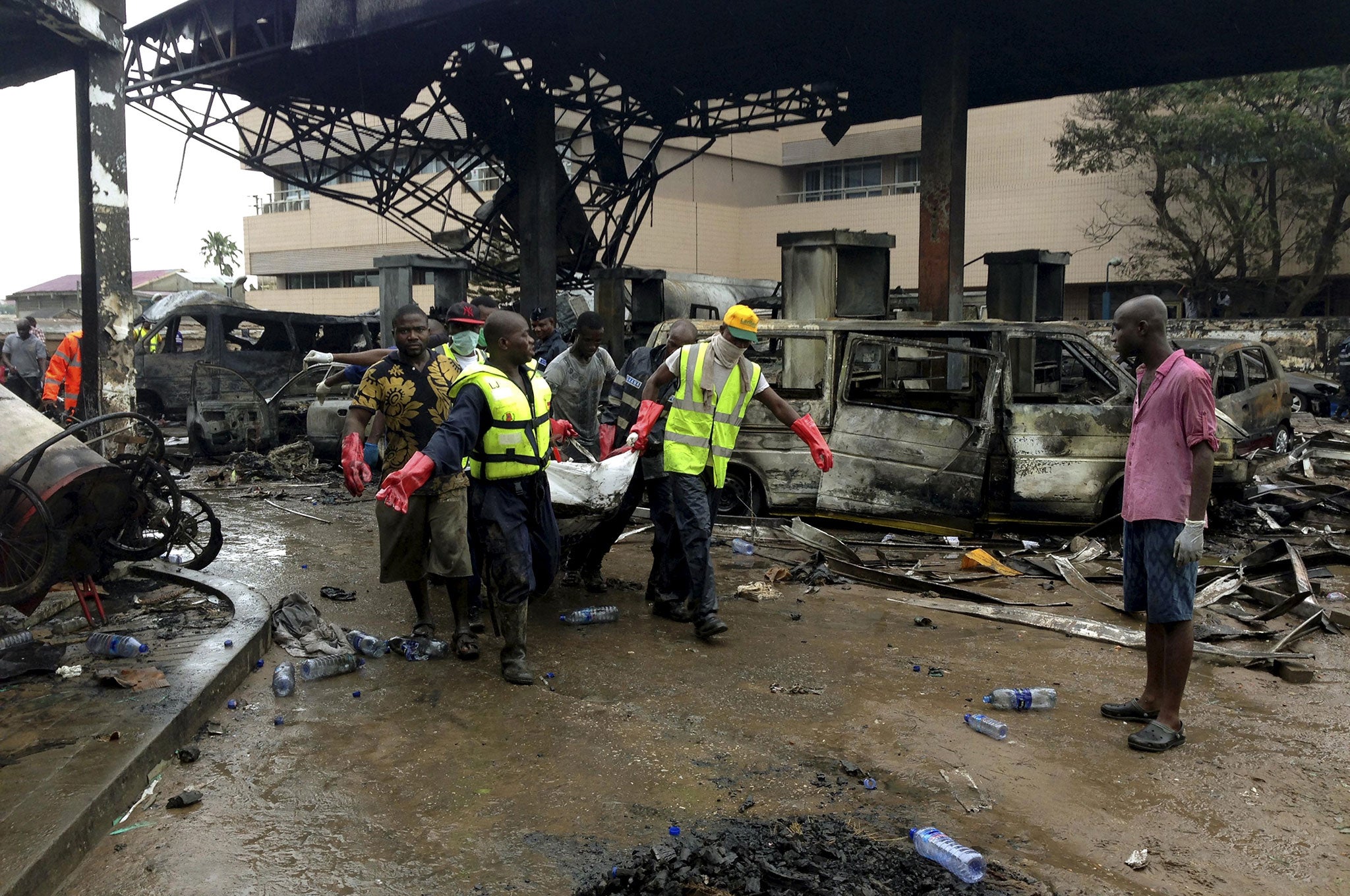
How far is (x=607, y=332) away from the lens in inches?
665

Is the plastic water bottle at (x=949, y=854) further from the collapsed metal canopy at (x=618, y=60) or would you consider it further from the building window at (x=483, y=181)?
the building window at (x=483, y=181)

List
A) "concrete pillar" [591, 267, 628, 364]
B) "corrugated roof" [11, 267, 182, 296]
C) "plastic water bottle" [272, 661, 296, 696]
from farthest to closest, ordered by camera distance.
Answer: "corrugated roof" [11, 267, 182, 296], "concrete pillar" [591, 267, 628, 364], "plastic water bottle" [272, 661, 296, 696]

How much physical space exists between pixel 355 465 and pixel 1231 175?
27.9 m

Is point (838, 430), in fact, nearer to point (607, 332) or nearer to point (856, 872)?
point (856, 872)

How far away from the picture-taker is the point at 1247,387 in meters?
8.92

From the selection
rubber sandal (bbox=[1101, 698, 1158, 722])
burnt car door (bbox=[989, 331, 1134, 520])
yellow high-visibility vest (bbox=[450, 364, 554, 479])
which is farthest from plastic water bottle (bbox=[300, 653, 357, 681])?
burnt car door (bbox=[989, 331, 1134, 520])

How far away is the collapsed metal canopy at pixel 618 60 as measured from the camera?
12742 millimetres

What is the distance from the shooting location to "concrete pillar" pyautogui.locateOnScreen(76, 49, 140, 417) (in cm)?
787

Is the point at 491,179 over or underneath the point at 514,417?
over

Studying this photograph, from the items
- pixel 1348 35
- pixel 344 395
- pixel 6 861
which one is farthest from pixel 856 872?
pixel 1348 35

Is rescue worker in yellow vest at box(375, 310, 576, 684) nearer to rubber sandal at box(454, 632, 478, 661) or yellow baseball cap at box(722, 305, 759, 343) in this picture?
rubber sandal at box(454, 632, 478, 661)

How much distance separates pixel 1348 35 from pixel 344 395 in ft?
43.1

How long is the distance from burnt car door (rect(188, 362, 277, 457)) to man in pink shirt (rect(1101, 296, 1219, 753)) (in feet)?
37.6

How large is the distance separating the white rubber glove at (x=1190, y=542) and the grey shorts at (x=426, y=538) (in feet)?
10.7
